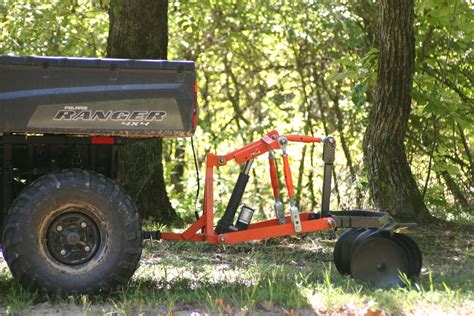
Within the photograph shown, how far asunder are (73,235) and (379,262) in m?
2.43

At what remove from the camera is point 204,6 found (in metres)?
15.1

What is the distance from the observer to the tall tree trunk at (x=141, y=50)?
9.56 m

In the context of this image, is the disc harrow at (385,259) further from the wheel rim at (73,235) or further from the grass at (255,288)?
the wheel rim at (73,235)

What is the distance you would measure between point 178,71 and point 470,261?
3567mm

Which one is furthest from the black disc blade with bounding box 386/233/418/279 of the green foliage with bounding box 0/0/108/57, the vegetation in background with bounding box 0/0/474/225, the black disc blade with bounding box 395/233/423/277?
the green foliage with bounding box 0/0/108/57

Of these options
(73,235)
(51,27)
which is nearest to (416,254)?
(73,235)

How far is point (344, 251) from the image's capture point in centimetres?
647

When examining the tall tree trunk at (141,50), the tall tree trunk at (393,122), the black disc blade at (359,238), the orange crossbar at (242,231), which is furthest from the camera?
the tall tree trunk at (141,50)

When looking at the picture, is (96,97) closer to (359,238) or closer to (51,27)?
(359,238)

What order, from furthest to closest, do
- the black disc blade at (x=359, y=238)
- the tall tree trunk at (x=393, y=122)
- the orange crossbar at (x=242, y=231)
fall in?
the tall tree trunk at (x=393, y=122) → the black disc blade at (x=359, y=238) → the orange crossbar at (x=242, y=231)

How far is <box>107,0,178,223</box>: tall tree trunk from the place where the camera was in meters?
9.56

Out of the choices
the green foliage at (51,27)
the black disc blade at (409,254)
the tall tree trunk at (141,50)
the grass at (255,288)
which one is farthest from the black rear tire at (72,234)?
the green foliage at (51,27)

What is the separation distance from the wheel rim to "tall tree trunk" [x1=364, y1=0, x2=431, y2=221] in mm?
4524

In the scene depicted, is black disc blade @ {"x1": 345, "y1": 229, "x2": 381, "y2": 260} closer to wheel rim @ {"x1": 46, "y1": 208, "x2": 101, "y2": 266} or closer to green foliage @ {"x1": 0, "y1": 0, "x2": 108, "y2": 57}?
wheel rim @ {"x1": 46, "y1": 208, "x2": 101, "y2": 266}
